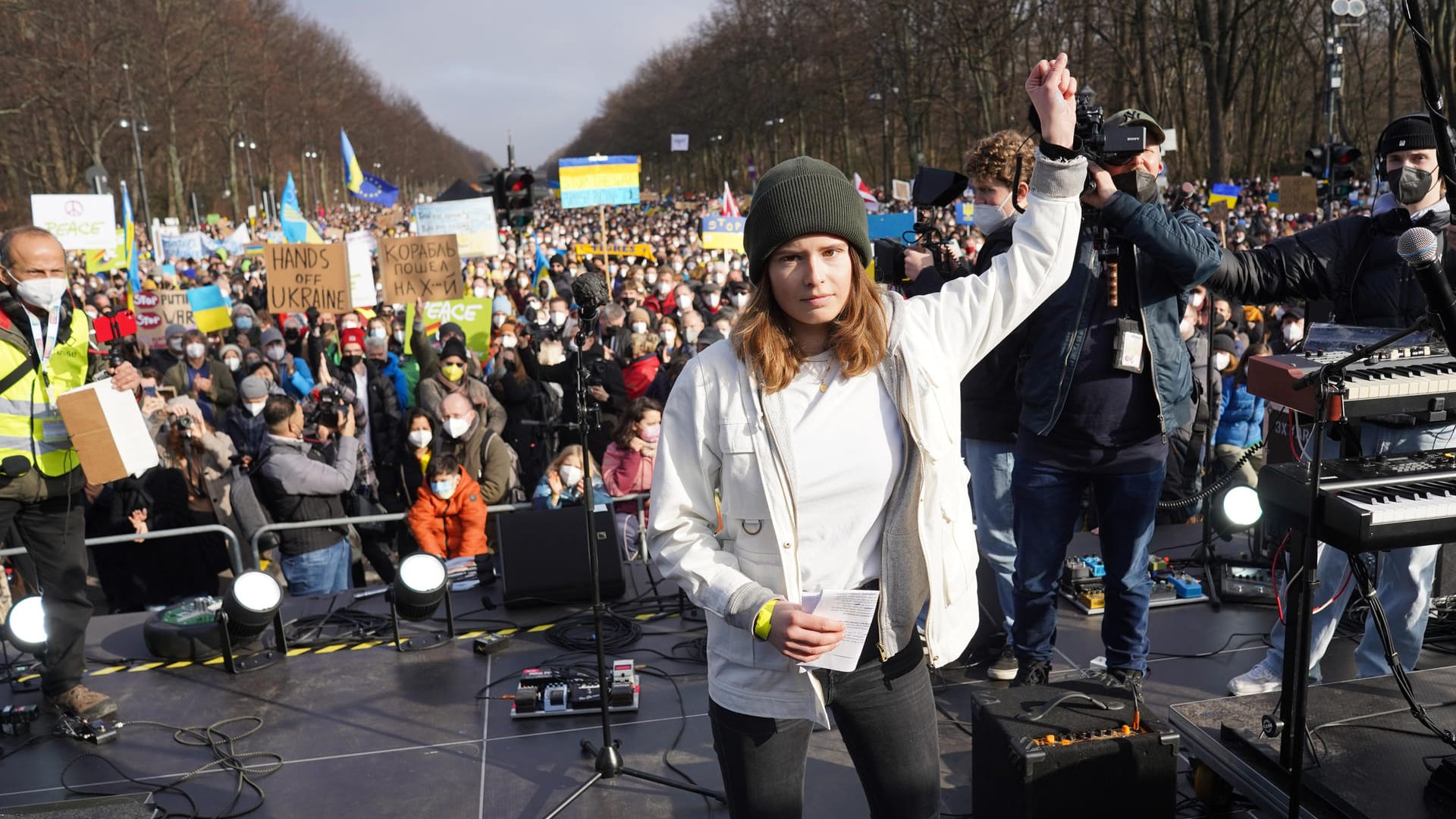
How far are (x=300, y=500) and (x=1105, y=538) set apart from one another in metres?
4.76

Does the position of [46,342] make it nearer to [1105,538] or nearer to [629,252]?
[1105,538]

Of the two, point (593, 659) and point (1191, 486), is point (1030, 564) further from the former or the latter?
point (1191, 486)

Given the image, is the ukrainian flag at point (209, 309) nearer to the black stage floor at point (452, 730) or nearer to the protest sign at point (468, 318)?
the protest sign at point (468, 318)

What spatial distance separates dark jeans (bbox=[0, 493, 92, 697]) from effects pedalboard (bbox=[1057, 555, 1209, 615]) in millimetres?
4489

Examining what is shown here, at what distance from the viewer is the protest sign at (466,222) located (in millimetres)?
16641

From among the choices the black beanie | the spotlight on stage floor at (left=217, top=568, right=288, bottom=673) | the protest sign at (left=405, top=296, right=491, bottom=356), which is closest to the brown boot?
the spotlight on stage floor at (left=217, top=568, right=288, bottom=673)

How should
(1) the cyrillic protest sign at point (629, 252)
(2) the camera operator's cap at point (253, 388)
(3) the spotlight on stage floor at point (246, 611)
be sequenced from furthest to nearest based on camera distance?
(1) the cyrillic protest sign at point (629, 252) → (2) the camera operator's cap at point (253, 388) → (3) the spotlight on stage floor at point (246, 611)

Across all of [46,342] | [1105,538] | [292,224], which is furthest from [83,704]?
[292,224]

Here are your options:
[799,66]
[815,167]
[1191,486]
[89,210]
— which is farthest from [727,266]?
[799,66]

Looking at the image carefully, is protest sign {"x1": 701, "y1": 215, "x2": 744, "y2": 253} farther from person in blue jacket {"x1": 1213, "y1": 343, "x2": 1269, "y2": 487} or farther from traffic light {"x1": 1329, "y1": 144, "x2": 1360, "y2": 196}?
person in blue jacket {"x1": 1213, "y1": 343, "x2": 1269, "y2": 487}

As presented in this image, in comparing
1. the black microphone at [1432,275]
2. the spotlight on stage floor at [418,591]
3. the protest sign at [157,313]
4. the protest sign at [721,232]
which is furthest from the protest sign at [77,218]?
the black microphone at [1432,275]

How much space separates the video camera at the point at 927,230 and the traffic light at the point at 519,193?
6.34 meters

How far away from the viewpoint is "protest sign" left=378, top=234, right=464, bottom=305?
11.9m

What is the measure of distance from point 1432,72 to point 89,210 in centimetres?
1745
